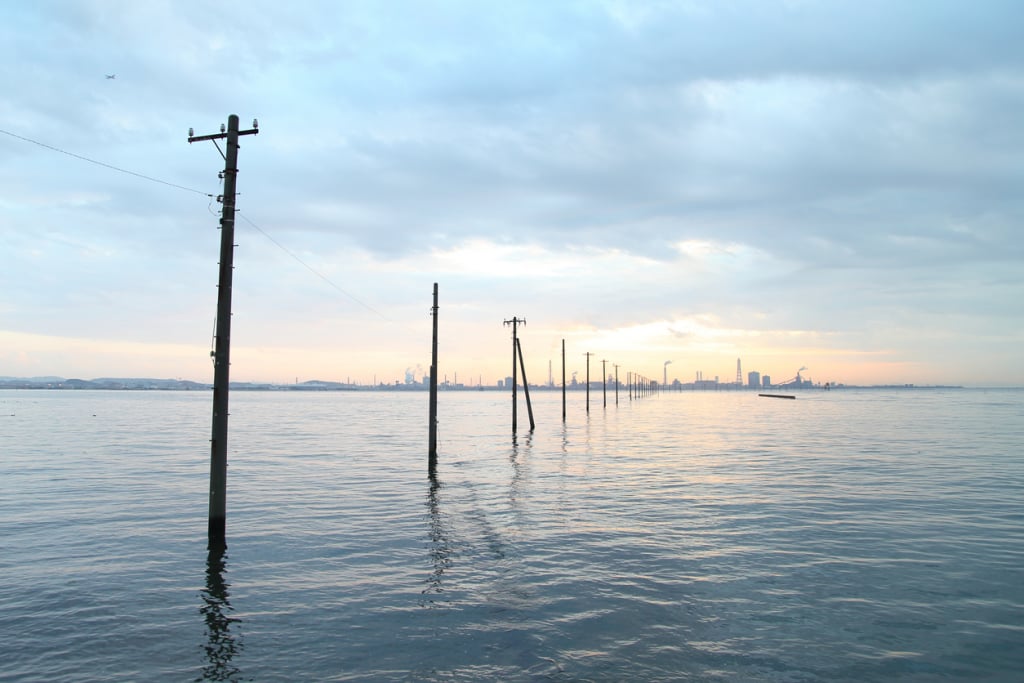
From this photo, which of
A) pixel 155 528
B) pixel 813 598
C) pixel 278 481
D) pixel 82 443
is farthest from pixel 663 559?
pixel 82 443

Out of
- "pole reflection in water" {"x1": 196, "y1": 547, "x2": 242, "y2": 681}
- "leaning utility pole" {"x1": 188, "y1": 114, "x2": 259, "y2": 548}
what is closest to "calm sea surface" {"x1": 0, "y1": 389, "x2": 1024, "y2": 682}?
"pole reflection in water" {"x1": 196, "y1": 547, "x2": 242, "y2": 681}

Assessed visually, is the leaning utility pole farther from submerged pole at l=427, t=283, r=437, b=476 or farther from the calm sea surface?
submerged pole at l=427, t=283, r=437, b=476

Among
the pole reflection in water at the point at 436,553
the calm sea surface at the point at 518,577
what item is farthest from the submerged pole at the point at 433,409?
the pole reflection in water at the point at 436,553

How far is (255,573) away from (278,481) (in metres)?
14.2

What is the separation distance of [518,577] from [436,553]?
A: 2.80 meters

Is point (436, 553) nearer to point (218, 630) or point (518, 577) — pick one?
point (518, 577)

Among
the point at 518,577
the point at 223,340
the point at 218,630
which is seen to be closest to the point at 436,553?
the point at 518,577

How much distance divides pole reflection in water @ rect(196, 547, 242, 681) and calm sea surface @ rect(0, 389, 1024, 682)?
51 mm

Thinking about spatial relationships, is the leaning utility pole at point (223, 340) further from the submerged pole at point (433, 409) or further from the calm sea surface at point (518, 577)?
the submerged pole at point (433, 409)

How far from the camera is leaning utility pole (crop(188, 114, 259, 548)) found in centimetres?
1437

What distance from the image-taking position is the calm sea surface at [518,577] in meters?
8.88

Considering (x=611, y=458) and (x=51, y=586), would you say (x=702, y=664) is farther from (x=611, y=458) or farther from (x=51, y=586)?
(x=611, y=458)

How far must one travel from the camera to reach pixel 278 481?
26.7m

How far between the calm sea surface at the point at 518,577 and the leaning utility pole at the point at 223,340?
3.42 feet
